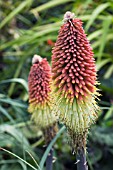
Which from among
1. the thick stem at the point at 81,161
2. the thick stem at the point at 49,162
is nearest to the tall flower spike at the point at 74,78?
the thick stem at the point at 81,161

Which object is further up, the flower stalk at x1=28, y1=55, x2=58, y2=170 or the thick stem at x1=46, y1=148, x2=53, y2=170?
the flower stalk at x1=28, y1=55, x2=58, y2=170

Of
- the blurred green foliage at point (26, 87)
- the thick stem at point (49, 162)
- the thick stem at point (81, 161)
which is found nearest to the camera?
the thick stem at point (81, 161)

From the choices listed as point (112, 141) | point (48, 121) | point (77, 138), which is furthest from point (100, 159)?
point (77, 138)

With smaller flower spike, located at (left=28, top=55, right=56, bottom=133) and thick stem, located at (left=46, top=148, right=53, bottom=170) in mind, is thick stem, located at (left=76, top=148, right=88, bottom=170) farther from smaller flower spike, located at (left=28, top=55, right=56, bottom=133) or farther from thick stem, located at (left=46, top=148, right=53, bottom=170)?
smaller flower spike, located at (left=28, top=55, right=56, bottom=133)

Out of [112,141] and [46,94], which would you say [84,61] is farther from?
[112,141]

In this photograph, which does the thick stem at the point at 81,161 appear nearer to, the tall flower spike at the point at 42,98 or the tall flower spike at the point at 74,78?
the tall flower spike at the point at 74,78

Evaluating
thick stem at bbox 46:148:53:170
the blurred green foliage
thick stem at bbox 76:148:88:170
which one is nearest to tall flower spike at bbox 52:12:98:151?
thick stem at bbox 76:148:88:170
